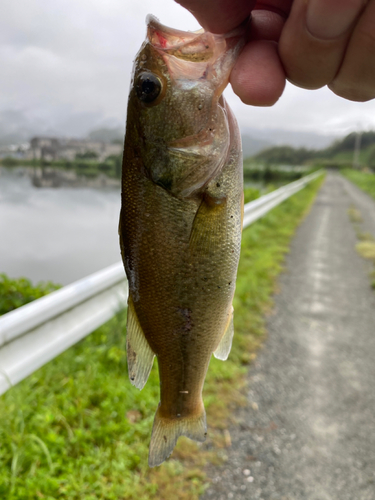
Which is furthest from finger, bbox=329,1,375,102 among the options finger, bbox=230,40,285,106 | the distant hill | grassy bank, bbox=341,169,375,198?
the distant hill

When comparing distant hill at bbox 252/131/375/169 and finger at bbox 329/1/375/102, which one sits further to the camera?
distant hill at bbox 252/131/375/169

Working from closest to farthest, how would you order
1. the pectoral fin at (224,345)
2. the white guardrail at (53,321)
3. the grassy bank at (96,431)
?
the pectoral fin at (224,345)
the white guardrail at (53,321)
the grassy bank at (96,431)

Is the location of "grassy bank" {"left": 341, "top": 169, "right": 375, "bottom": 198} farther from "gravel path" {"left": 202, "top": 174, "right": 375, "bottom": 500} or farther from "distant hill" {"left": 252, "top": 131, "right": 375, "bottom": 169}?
"distant hill" {"left": 252, "top": 131, "right": 375, "bottom": 169}

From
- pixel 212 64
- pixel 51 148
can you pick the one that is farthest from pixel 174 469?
pixel 51 148

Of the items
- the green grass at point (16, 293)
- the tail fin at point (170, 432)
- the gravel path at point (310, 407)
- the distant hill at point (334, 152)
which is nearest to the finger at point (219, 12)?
the tail fin at point (170, 432)

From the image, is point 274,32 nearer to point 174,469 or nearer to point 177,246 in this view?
point 177,246

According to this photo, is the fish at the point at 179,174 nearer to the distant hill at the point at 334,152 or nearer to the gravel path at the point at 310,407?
the gravel path at the point at 310,407
